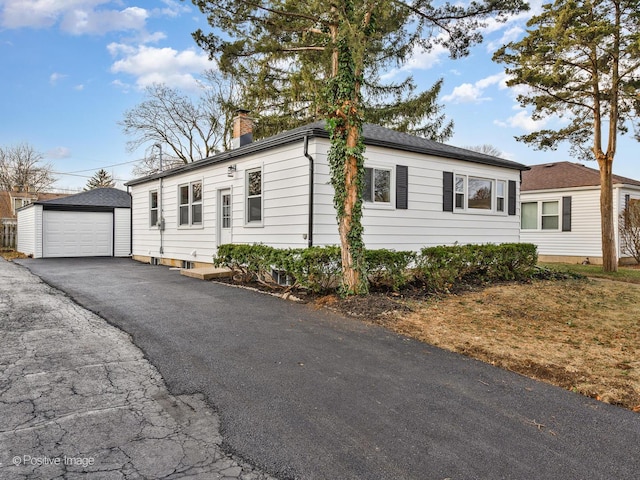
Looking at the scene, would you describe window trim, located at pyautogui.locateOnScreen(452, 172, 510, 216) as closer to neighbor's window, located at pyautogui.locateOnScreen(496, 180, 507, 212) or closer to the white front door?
neighbor's window, located at pyautogui.locateOnScreen(496, 180, 507, 212)

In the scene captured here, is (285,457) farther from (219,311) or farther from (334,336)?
(219,311)

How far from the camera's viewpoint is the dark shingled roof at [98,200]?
17703mm

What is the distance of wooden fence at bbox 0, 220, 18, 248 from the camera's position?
21.6 m

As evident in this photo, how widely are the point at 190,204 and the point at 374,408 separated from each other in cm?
1085

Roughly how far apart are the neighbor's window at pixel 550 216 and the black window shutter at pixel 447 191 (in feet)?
29.3

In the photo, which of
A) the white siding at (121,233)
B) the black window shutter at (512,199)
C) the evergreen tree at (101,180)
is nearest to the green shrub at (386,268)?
the black window shutter at (512,199)

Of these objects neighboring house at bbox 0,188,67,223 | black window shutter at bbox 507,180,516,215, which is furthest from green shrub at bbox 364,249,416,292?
neighboring house at bbox 0,188,67,223

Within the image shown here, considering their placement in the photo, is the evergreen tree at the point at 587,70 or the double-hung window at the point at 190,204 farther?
the double-hung window at the point at 190,204

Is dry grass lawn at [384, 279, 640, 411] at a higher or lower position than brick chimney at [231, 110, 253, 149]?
lower

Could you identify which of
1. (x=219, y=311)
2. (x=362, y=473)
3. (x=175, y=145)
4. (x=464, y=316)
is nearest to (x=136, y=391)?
(x=362, y=473)

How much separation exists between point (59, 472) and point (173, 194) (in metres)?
12.3

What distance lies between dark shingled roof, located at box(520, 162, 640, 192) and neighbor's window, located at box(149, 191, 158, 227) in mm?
15257

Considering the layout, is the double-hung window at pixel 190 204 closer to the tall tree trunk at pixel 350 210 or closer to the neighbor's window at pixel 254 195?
the neighbor's window at pixel 254 195

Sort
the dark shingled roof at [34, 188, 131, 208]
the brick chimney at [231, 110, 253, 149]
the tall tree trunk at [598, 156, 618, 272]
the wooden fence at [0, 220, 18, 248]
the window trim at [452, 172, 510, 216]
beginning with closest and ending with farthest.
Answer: the window trim at [452, 172, 510, 216], the brick chimney at [231, 110, 253, 149], the tall tree trunk at [598, 156, 618, 272], the dark shingled roof at [34, 188, 131, 208], the wooden fence at [0, 220, 18, 248]
